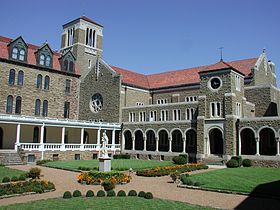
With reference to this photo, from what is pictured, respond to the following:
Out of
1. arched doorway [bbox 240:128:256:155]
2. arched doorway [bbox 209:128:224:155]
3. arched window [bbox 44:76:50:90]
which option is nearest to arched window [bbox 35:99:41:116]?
arched window [bbox 44:76:50:90]

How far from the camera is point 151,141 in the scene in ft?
151

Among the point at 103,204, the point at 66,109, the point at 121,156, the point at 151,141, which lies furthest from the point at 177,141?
the point at 103,204

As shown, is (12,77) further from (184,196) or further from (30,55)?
(184,196)

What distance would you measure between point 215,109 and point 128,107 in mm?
16000

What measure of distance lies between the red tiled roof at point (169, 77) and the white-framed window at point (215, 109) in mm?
10264

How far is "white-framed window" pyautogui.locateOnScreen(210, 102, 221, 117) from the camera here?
116 feet

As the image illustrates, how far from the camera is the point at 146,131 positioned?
4397cm

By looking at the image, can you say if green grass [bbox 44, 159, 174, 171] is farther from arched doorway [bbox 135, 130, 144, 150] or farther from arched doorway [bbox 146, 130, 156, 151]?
arched doorway [bbox 135, 130, 144, 150]

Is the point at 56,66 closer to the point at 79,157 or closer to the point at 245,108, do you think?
the point at 79,157

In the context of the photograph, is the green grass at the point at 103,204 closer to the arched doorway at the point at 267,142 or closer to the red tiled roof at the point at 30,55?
the arched doorway at the point at 267,142

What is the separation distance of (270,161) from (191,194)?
60.3 ft

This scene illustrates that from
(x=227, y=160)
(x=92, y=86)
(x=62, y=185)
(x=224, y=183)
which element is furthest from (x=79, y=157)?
(x=224, y=183)

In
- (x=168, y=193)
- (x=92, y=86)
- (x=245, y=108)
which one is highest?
(x=92, y=86)

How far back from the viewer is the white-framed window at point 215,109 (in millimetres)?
35312
